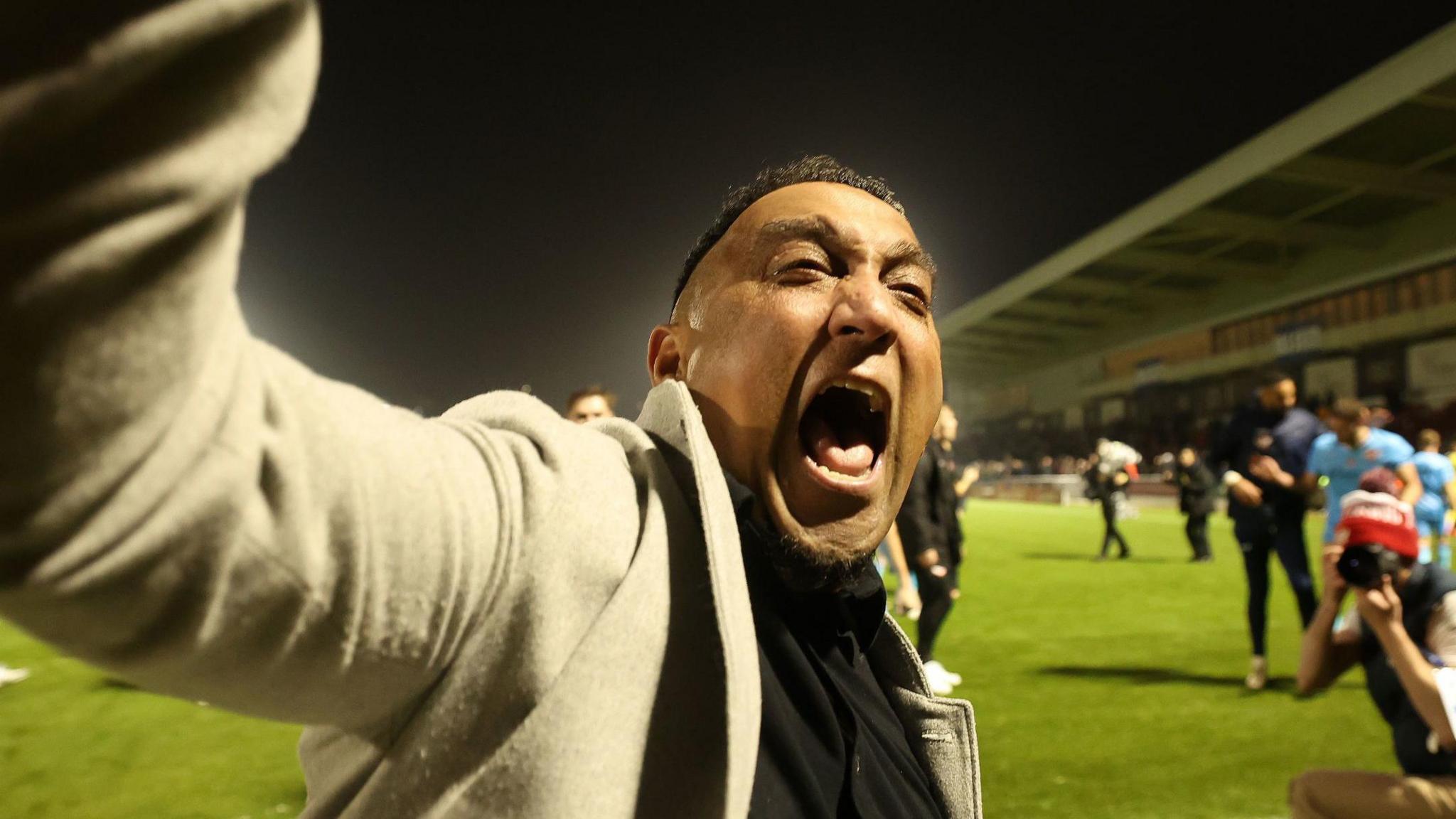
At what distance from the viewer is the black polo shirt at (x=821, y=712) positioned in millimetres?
1019

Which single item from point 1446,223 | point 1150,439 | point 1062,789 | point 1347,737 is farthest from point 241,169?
point 1150,439

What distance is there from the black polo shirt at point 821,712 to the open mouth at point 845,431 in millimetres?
143

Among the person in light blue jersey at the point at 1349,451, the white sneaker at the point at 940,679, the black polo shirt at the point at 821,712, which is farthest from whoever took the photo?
the person in light blue jersey at the point at 1349,451

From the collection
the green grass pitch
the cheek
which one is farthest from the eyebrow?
the green grass pitch

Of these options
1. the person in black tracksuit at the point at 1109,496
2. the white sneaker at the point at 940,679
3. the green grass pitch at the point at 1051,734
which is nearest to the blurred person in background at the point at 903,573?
the white sneaker at the point at 940,679

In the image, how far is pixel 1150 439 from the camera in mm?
34500

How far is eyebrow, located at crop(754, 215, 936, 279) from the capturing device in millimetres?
1312

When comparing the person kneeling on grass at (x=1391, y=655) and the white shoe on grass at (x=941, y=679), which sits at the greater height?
the person kneeling on grass at (x=1391, y=655)

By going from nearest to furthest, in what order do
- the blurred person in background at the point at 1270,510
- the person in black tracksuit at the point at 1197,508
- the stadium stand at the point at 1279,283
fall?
the blurred person in background at the point at 1270,510
the person in black tracksuit at the point at 1197,508
the stadium stand at the point at 1279,283

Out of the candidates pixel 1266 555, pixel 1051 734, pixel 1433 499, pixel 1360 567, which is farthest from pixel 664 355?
pixel 1433 499

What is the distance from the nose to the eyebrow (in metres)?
0.09

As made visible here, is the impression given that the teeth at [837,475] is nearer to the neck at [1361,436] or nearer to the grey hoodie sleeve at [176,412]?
the grey hoodie sleeve at [176,412]

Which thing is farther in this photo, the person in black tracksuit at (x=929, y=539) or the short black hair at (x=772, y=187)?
the person in black tracksuit at (x=929, y=539)

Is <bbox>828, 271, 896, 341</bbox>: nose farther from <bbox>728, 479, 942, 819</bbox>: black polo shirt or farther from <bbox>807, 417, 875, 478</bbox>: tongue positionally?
<bbox>728, 479, 942, 819</bbox>: black polo shirt
